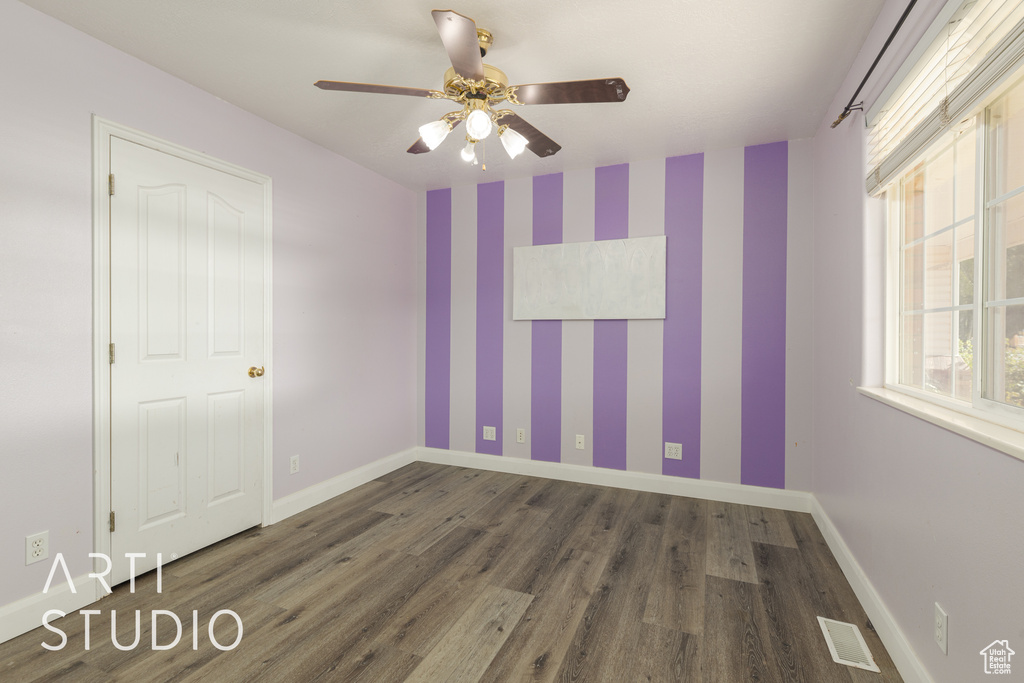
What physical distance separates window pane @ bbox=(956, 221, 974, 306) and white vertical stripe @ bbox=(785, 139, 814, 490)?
1.59 metres

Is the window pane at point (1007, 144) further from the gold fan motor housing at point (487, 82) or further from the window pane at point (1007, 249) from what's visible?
the gold fan motor housing at point (487, 82)

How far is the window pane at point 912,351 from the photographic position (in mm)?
1813

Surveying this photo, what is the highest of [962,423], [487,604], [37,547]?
[962,423]

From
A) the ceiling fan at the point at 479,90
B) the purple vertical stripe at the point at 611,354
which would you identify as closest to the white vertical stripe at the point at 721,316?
the purple vertical stripe at the point at 611,354

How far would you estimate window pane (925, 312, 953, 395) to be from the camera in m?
1.59

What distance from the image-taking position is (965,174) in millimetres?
1480

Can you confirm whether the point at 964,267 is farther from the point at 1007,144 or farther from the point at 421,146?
the point at 421,146

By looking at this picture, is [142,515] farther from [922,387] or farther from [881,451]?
[922,387]

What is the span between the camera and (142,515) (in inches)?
87.9

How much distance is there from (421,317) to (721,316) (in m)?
2.56

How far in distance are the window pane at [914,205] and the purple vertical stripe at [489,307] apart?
266 cm

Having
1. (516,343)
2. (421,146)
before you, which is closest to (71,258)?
(421,146)

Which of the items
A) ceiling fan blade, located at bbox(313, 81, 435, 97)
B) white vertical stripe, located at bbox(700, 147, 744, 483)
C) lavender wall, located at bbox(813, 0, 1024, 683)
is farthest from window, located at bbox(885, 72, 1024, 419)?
ceiling fan blade, located at bbox(313, 81, 435, 97)

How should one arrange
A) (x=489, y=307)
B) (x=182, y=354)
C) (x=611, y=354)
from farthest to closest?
(x=489, y=307) → (x=611, y=354) → (x=182, y=354)
